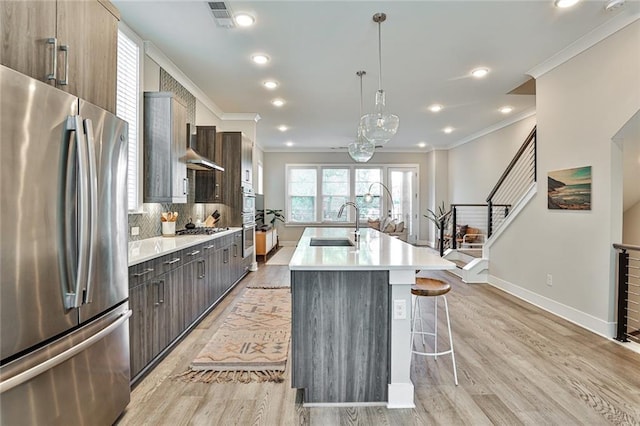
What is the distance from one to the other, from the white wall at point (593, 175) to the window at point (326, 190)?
19.6ft

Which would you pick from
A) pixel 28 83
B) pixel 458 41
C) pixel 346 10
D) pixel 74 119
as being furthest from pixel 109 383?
pixel 458 41

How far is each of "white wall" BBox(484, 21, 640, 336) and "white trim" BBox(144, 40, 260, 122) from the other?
4591 mm

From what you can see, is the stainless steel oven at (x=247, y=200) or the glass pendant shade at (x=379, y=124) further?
the stainless steel oven at (x=247, y=200)

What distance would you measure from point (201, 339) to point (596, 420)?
3.05 meters

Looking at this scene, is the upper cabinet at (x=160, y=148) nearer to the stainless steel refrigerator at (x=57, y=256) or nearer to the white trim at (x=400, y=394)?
the stainless steel refrigerator at (x=57, y=256)

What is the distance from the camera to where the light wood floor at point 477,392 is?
2029 millimetres

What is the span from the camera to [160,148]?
351cm

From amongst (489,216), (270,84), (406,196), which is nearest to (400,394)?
(270,84)

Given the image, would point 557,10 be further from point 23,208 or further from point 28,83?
point 23,208

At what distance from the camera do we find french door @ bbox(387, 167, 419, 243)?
34.0 ft

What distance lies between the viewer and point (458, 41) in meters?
3.46

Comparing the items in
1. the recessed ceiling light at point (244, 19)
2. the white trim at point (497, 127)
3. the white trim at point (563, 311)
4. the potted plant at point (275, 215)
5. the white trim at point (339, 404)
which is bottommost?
the white trim at point (339, 404)

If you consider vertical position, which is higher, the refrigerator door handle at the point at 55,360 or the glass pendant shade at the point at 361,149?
the glass pendant shade at the point at 361,149

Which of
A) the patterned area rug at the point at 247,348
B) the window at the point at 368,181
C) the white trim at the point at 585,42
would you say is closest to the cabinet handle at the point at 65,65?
the patterned area rug at the point at 247,348
